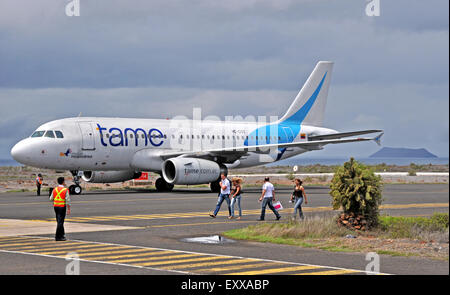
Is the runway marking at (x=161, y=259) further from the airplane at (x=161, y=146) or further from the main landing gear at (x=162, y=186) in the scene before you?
the main landing gear at (x=162, y=186)

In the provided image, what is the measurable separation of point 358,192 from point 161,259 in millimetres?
7711

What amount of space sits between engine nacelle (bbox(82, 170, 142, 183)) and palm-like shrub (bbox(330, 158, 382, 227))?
26.2 m

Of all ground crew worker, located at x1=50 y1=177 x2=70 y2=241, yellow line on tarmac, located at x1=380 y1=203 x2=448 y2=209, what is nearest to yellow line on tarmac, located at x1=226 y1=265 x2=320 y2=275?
ground crew worker, located at x1=50 y1=177 x2=70 y2=241

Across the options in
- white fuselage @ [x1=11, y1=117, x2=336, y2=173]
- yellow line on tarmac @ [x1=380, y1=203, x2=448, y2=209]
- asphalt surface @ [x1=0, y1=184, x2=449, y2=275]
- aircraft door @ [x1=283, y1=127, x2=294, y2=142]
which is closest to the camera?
asphalt surface @ [x1=0, y1=184, x2=449, y2=275]

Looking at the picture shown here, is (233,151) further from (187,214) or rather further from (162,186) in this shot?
(187,214)

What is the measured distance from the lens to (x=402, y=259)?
1558cm

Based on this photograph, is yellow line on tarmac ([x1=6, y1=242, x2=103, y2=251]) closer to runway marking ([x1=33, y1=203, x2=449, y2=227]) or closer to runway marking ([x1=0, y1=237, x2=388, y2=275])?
runway marking ([x1=0, y1=237, x2=388, y2=275])

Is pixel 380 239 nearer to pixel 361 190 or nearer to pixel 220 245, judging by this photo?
pixel 361 190

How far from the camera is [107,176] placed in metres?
A: 45.2

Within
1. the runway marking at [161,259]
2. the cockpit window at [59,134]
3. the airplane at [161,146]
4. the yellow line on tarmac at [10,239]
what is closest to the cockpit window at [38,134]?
the airplane at [161,146]

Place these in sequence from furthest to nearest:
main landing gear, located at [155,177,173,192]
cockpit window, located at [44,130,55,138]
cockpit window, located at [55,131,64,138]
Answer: main landing gear, located at [155,177,173,192] < cockpit window, located at [55,131,64,138] < cockpit window, located at [44,130,55,138]

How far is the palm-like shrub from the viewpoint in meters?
20.6
